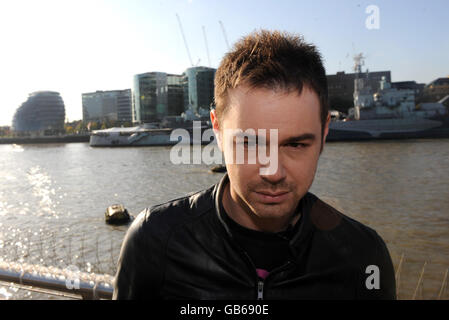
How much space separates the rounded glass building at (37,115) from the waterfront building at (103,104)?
2588 cm

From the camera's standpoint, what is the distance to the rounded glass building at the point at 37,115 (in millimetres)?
125000

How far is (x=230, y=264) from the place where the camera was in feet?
5.03

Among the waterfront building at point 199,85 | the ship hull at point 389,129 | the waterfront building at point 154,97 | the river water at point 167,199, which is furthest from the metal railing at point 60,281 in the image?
the waterfront building at point 154,97

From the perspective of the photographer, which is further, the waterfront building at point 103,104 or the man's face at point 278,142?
the waterfront building at point 103,104

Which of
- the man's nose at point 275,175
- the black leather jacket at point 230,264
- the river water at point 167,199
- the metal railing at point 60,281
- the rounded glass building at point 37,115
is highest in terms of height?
the rounded glass building at point 37,115

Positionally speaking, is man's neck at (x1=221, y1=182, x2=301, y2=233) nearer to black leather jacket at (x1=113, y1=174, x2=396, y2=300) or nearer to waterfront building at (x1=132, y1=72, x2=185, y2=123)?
black leather jacket at (x1=113, y1=174, x2=396, y2=300)

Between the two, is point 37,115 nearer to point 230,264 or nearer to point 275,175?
point 230,264

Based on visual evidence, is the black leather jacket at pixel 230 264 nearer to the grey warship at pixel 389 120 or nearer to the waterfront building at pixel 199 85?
the grey warship at pixel 389 120

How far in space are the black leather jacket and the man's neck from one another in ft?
0.22

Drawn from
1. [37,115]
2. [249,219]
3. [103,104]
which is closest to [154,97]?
[37,115]

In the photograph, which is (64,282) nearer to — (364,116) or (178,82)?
(364,116)

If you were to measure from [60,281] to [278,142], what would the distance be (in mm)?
2132

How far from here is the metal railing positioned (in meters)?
2.63
